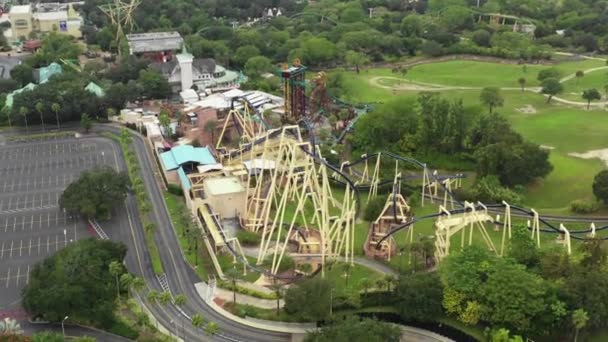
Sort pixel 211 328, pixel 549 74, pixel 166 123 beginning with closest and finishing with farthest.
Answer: pixel 211 328, pixel 166 123, pixel 549 74

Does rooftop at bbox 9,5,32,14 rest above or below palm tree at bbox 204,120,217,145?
above

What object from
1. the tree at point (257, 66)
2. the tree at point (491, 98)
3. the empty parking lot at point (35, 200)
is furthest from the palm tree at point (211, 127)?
the tree at point (491, 98)

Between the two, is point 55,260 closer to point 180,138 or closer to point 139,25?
point 180,138

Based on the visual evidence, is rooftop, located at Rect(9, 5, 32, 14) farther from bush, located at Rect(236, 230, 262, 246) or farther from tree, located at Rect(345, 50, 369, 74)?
bush, located at Rect(236, 230, 262, 246)

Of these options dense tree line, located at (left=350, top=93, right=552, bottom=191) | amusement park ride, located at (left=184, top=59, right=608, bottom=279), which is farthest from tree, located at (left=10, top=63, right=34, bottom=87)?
dense tree line, located at (left=350, top=93, right=552, bottom=191)

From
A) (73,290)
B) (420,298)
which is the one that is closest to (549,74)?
(420,298)

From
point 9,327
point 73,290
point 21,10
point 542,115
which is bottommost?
point 9,327

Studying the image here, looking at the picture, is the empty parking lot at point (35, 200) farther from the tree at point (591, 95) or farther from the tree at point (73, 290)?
the tree at point (591, 95)

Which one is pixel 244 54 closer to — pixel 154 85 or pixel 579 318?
pixel 154 85

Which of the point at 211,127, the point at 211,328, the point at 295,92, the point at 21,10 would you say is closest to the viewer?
the point at 211,328
